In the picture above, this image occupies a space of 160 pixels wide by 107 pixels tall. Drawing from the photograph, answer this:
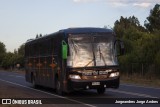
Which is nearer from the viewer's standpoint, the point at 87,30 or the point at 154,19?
the point at 87,30

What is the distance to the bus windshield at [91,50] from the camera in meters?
22.5

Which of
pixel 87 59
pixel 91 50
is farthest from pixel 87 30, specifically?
pixel 87 59

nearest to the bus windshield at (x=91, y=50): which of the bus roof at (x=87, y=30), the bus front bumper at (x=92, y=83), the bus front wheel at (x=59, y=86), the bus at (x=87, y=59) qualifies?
the bus at (x=87, y=59)

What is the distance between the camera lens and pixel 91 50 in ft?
74.5

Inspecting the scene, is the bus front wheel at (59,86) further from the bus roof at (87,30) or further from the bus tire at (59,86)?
the bus roof at (87,30)

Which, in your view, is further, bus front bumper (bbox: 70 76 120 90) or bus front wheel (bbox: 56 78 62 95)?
bus front wheel (bbox: 56 78 62 95)

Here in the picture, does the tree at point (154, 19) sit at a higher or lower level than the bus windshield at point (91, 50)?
higher

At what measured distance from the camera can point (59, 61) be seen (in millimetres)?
24219

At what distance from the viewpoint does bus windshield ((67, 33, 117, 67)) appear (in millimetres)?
22500

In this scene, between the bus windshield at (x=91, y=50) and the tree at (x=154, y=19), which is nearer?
the bus windshield at (x=91, y=50)

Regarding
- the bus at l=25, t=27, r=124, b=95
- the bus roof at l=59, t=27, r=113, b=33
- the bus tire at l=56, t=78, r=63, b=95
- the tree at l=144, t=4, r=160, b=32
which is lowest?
the bus tire at l=56, t=78, r=63, b=95

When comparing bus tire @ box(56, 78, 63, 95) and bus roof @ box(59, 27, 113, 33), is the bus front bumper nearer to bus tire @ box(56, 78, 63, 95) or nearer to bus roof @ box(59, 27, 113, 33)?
bus tire @ box(56, 78, 63, 95)

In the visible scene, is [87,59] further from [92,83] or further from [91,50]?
[92,83]

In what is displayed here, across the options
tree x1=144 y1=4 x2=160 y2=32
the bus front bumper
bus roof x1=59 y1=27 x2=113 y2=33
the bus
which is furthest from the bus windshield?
tree x1=144 y1=4 x2=160 y2=32
